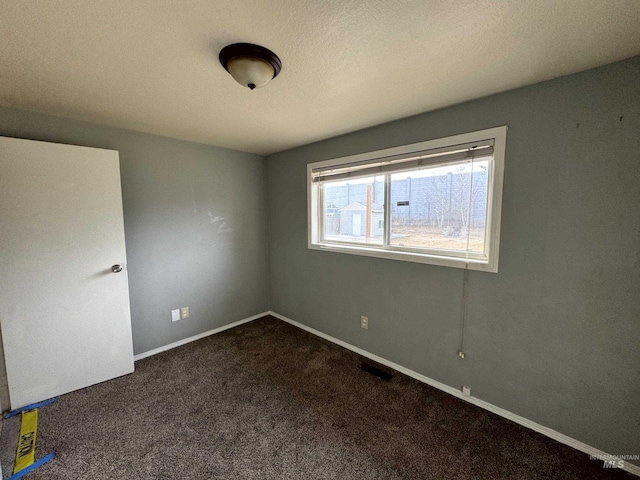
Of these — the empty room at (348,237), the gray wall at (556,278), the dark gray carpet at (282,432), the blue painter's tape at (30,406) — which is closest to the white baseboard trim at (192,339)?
the empty room at (348,237)

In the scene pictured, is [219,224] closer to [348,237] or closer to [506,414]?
[348,237]

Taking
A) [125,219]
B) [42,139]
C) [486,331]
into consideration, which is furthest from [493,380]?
[42,139]

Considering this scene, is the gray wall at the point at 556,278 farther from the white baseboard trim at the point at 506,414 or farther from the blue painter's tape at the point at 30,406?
the blue painter's tape at the point at 30,406

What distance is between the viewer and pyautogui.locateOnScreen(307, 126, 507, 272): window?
5.84 ft

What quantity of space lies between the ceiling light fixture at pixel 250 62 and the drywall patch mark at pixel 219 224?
191 cm

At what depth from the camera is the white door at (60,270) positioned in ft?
5.89

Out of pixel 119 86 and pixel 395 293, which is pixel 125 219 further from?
pixel 395 293

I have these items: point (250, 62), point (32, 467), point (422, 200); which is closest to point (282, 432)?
point (32, 467)

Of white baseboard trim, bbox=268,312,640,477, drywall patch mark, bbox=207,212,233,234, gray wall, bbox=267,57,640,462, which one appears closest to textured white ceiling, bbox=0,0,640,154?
gray wall, bbox=267,57,640,462

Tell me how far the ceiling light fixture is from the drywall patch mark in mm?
1907

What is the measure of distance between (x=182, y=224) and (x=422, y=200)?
2434mm

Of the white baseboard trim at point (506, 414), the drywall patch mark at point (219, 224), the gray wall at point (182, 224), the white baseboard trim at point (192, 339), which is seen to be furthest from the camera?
the drywall patch mark at point (219, 224)

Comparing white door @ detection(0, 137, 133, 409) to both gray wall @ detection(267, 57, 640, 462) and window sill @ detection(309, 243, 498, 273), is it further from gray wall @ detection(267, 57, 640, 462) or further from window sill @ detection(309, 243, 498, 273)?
gray wall @ detection(267, 57, 640, 462)

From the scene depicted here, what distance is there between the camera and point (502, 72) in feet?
4.68
